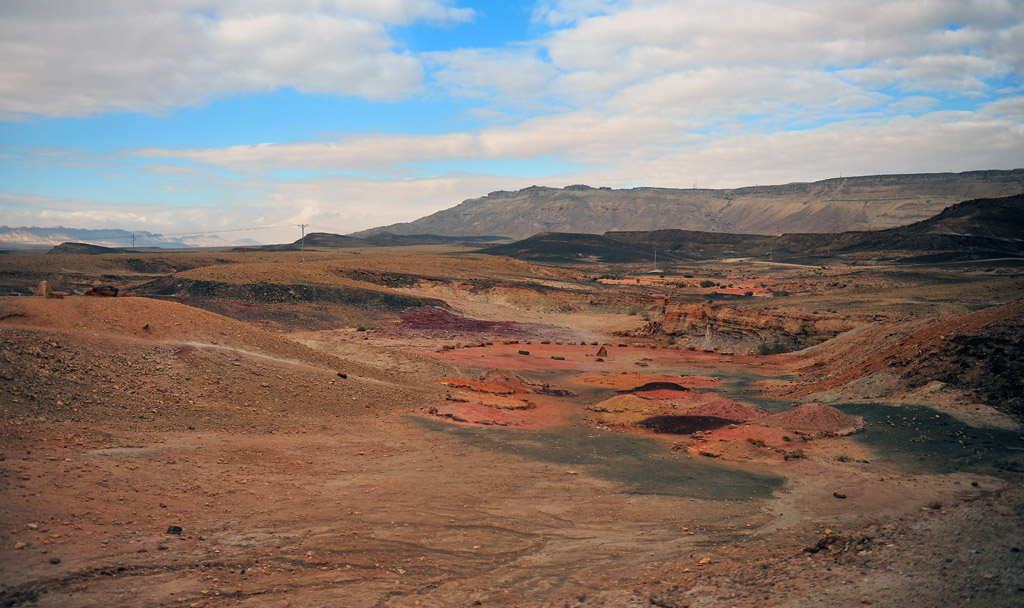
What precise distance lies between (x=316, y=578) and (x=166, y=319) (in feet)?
36.2

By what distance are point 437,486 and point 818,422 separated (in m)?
9.11

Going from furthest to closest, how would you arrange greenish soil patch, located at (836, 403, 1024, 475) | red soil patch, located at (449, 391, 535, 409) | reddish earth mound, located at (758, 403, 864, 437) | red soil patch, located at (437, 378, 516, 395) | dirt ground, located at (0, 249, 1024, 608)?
red soil patch, located at (437, 378, 516, 395) → red soil patch, located at (449, 391, 535, 409) → reddish earth mound, located at (758, 403, 864, 437) → greenish soil patch, located at (836, 403, 1024, 475) → dirt ground, located at (0, 249, 1024, 608)

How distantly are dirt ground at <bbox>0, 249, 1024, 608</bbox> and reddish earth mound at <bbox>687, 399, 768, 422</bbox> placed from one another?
14cm

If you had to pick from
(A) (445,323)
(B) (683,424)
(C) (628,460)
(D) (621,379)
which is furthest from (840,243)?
(C) (628,460)

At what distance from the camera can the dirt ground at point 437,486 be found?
7.02 meters

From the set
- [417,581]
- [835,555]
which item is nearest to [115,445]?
[417,581]

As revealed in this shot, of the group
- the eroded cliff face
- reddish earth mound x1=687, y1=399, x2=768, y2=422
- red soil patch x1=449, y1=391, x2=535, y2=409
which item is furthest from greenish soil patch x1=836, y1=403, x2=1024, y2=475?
the eroded cliff face

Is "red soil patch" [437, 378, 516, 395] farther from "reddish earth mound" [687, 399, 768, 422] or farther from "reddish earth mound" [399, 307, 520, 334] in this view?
"reddish earth mound" [399, 307, 520, 334]

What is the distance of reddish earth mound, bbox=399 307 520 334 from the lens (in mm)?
41625

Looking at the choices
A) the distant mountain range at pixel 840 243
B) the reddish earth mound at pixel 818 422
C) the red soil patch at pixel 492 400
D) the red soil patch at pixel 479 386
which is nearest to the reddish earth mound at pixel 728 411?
the reddish earth mound at pixel 818 422

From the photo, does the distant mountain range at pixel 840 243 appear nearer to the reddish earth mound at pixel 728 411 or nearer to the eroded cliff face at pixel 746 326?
the eroded cliff face at pixel 746 326

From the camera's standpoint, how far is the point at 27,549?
22.5 feet

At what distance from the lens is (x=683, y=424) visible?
54.6 feet

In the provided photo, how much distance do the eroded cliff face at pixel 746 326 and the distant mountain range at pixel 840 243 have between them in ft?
210
